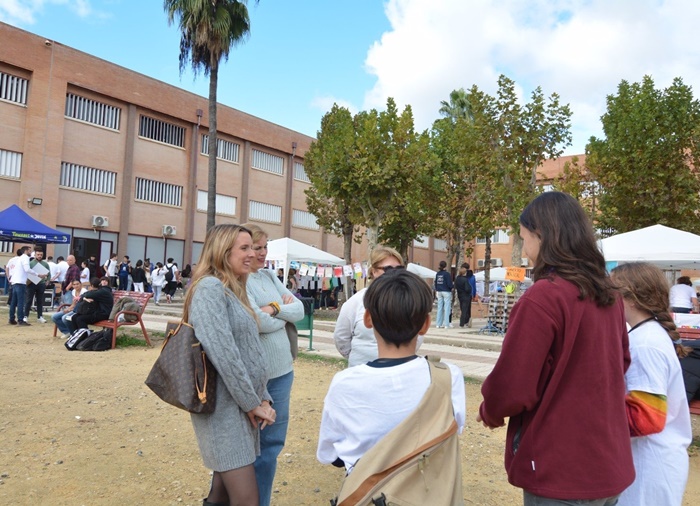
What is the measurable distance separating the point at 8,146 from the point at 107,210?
16.8ft

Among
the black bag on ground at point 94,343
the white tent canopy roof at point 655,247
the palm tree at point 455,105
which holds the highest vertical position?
the palm tree at point 455,105

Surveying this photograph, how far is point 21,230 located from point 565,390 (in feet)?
62.7

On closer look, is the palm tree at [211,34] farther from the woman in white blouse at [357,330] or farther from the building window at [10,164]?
the woman in white blouse at [357,330]

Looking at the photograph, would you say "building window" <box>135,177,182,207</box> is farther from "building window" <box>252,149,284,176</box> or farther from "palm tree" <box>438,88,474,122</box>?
"palm tree" <box>438,88,474,122</box>

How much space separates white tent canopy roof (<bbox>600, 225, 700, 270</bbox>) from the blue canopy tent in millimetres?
16159

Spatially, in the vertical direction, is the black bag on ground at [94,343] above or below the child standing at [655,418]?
below

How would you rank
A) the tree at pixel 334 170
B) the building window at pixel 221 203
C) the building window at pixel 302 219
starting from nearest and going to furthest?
the tree at pixel 334 170
the building window at pixel 221 203
the building window at pixel 302 219

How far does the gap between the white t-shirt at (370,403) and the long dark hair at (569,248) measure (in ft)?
1.66

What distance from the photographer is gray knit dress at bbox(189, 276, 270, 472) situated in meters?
2.48

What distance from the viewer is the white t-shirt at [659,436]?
2166mm

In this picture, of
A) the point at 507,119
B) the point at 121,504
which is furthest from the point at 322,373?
the point at 507,119

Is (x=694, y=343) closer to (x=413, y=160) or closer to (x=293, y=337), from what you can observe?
(x=293, y=337)

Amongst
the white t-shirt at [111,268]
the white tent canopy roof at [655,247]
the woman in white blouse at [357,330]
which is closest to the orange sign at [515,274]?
the white tent canopy roof at [655,247]

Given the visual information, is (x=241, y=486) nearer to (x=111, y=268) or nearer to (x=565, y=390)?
(x=565, y=390)
